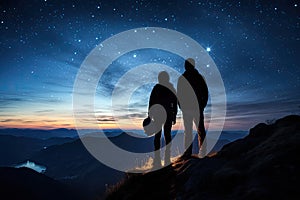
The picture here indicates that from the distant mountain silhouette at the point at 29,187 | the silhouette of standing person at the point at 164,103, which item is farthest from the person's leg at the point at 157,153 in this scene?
the distant mountain silhouette at the point at 29,187

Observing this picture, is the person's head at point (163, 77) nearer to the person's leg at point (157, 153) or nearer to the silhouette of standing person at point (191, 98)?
the silhouette of standing person at point (191, 98)

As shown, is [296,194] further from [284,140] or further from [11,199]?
[11,199]

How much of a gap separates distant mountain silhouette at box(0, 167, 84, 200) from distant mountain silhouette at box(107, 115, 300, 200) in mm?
126805

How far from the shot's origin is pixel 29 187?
12725 centimetres

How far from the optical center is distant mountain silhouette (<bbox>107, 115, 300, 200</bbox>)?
3.12 metres

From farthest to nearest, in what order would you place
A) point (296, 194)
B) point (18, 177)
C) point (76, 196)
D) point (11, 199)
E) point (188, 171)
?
point (76, 196)
point (18, 177)
point (11, 199)
point (188, 171)
point (296, 194)

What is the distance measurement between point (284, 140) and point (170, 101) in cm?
341

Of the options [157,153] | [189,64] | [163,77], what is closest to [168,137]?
[157,153]

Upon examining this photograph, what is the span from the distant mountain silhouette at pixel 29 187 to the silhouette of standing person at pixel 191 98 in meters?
127

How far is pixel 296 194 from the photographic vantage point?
9.10 ft

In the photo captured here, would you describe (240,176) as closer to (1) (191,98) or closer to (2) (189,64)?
(1) (191,98)

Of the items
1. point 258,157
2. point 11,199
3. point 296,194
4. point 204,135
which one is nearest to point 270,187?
point 296,194

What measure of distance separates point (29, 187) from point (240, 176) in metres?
153

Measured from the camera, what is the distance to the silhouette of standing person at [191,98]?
7148 millimetres
